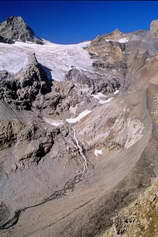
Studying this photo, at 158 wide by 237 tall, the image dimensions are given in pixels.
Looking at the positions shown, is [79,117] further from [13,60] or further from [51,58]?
[51,58]

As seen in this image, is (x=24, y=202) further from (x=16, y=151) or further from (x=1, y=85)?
(x=1, y=85)

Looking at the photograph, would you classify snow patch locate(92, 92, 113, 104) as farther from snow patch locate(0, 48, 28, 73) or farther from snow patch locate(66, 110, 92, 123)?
snow patch locate(0, 48, 28, 73)

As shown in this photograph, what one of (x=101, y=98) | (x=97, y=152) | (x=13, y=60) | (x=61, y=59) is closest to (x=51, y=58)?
(x=61, y=59)

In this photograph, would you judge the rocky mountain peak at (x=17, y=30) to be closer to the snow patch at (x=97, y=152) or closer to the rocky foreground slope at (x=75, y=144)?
the rocky foreground slope at (x=75, y=144)

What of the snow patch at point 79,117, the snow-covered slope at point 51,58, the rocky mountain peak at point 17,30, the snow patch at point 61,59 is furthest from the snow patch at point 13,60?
the rocky mountain peak at point 17,30

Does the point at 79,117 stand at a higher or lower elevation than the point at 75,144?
higher

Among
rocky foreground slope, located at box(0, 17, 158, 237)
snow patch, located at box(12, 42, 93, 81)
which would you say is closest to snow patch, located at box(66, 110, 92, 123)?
rocky foreground slope, located at box(0, 17, 158, 237)

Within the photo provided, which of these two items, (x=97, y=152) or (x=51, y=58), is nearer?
(x=97, y=152)

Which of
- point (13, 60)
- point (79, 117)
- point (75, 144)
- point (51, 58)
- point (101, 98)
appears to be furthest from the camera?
point (51, 58)
